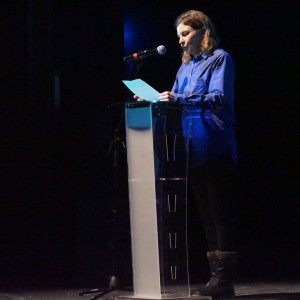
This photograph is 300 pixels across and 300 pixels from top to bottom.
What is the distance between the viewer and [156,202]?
8.62 ft

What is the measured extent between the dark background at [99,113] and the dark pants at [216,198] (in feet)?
4.50

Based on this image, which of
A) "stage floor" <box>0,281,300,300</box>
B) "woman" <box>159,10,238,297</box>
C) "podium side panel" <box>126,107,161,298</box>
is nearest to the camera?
"podium side panel" <box>126,107,161,298</box>

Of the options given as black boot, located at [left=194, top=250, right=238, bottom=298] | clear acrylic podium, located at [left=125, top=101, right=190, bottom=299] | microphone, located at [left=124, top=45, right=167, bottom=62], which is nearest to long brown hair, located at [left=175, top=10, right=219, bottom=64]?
microphone, located at [left=124, top=45, right=167, bottom=62]

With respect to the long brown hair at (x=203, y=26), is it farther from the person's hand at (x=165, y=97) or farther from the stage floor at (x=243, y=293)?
the stage floor at (x=243, y=293)

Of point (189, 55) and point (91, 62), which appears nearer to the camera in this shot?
point (189, 55)

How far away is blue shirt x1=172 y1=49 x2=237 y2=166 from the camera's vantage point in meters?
2.84

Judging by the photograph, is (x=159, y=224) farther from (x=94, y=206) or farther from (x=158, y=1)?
(x=158, y=1)

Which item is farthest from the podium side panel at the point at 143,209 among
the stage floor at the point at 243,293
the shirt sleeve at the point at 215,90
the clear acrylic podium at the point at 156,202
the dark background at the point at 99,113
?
the dark background at the point at 99,113

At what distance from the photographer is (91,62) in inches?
180

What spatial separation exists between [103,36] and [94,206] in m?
1.29

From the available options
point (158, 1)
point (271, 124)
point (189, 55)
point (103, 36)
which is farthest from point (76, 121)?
point (189, 55)

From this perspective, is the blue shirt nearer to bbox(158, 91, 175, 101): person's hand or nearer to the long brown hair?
the long brown hair

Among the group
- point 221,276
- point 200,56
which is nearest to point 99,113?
point 200,56

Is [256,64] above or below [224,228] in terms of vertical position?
above
